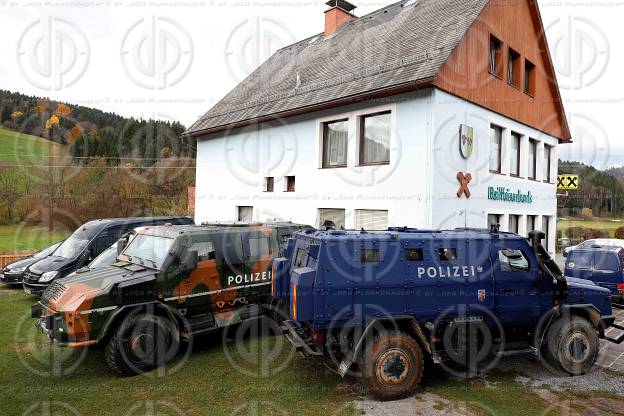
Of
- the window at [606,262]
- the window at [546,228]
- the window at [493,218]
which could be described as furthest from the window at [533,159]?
the window at [606,262]

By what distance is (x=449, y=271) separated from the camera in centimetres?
657

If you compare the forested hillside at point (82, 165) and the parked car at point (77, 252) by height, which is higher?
the forested hillside at point (82, 165)

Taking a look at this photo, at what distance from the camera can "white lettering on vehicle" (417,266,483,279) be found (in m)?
6.47

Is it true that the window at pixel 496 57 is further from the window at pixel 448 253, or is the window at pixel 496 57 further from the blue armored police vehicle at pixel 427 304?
the window at pixel 448 253

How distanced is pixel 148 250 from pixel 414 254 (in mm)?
5053

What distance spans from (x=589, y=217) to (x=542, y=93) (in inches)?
1040

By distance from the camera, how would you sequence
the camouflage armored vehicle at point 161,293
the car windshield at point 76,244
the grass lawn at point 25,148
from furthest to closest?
the grass lawn at point 25,148 < the car windshield at point 76,244 < the camouflage armored vehicle at point 161,293

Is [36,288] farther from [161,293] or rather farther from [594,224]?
[594,224]

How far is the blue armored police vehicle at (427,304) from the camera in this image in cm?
608

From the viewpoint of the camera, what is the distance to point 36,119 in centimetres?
4300

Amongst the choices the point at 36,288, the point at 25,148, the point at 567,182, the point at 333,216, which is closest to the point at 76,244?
the point at 36,288

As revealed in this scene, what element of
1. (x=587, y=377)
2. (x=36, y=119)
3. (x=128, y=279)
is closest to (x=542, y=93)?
(x=587, y=377)

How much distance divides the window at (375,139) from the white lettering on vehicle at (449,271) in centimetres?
635

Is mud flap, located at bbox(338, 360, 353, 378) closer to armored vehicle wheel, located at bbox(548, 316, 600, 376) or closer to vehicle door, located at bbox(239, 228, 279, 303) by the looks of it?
vehicle door, located at bbox(239, 228, 279, 303)
